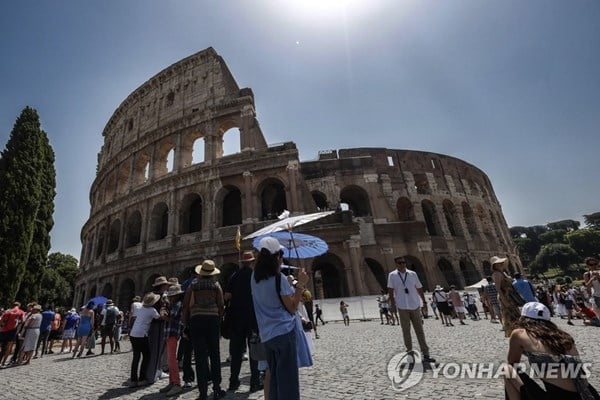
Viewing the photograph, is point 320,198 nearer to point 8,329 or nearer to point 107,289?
point 107,289

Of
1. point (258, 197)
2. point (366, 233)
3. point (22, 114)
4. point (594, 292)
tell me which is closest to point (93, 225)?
point (22, 114)

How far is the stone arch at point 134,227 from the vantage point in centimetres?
2086

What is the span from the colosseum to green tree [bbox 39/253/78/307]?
15.2m

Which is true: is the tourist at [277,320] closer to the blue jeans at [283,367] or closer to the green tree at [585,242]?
the blue jeans at [283,367]

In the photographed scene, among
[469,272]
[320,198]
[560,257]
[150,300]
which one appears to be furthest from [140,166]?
[560,257]

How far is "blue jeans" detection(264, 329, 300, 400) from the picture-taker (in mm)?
2076

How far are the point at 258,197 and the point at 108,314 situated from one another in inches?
394

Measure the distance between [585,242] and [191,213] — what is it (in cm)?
7408

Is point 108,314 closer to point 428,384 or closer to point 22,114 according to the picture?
point 428,384

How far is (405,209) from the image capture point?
24656 mm

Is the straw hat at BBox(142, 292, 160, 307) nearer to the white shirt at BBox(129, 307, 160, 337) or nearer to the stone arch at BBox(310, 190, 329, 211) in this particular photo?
the white shirt at BBox(129, 307, 160, 337)

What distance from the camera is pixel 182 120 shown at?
836 inches

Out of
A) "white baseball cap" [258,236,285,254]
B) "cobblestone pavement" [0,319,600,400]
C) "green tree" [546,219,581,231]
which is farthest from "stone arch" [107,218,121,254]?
"green tree" [546,219,581,231]

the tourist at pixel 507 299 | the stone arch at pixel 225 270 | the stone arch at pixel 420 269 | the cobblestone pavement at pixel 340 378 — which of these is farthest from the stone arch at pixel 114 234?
the tourist at pixel 507 299
